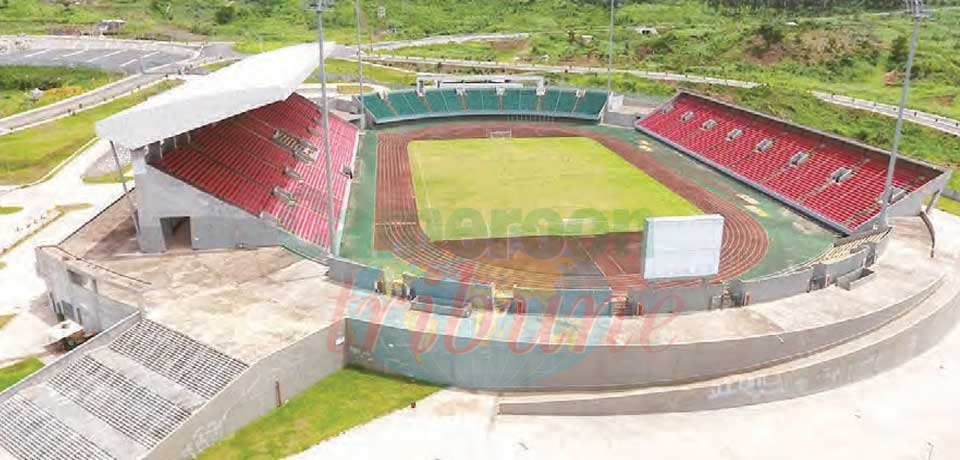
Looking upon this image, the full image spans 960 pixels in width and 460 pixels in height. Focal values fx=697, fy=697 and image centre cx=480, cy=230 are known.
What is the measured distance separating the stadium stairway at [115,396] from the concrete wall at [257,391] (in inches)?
13.1

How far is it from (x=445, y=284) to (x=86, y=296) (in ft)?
40.5

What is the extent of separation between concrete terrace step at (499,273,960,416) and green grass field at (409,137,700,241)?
13.3 metres

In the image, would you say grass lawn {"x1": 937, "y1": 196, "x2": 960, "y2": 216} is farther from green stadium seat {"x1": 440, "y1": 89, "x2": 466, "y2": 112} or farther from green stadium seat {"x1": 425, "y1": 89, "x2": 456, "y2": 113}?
green stadium seat {"x1": 425, "y1": 89, "x2": 456, "y2": 113}

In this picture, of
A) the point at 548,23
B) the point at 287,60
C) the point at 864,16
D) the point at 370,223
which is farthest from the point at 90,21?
the point at 864,16

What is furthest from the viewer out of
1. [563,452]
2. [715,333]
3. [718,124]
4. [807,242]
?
[718,124]

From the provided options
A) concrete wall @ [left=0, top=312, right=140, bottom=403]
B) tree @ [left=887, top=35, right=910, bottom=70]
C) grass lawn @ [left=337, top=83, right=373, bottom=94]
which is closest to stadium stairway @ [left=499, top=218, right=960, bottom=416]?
concrete wall @ [left=0, top=312, right=140, bottom=403]

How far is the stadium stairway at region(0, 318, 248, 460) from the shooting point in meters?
18.2

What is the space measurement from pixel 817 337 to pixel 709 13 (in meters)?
107

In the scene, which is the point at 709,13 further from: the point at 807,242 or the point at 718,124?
the point at 807,242

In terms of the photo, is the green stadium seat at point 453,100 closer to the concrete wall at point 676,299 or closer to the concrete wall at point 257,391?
the concrete wall at point 676,299

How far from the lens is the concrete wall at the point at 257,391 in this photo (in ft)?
60.1

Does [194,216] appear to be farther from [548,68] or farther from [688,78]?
[548,68]

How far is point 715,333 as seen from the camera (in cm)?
2173

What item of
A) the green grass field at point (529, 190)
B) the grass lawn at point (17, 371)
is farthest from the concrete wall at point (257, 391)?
the green grass field at point (529, 190)
